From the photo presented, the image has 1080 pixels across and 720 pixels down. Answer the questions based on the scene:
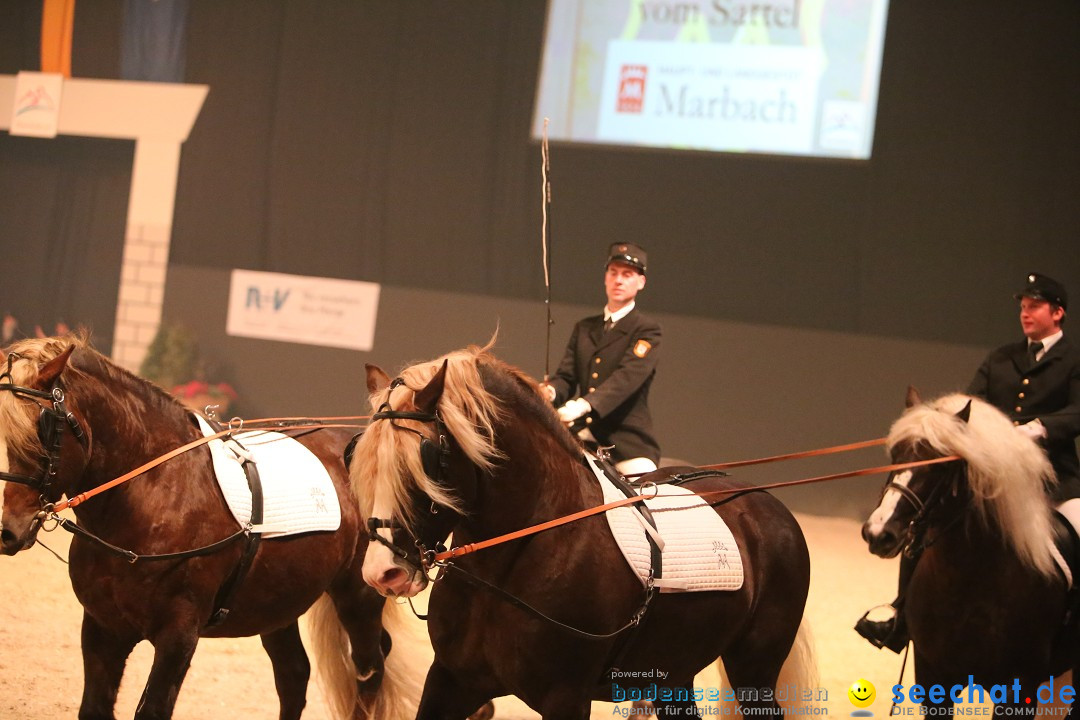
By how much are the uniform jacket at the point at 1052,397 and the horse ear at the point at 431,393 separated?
216cm

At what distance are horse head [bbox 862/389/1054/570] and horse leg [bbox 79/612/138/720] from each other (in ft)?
6.69

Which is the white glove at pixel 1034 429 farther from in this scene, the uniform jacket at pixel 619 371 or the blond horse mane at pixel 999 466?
the uniform jacket at pixel 619 371

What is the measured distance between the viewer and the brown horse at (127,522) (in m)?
2.36

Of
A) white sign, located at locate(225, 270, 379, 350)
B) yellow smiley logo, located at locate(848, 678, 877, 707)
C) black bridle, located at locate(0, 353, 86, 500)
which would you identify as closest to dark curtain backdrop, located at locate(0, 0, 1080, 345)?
white sign, located at locate(225, 270, 379, 350)

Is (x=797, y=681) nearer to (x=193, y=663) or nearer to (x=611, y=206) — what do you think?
(x=193, y=663)

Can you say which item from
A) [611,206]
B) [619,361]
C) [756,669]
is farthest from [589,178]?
[756,669]

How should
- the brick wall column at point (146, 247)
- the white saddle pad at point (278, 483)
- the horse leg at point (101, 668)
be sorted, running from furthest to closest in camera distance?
the brick wall column at point (146, 247) < the white saddle pad at point (278, 483) < the horse leg at point (101, 668)

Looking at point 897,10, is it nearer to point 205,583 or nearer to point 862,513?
point 862,513

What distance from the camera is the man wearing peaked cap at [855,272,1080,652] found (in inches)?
126

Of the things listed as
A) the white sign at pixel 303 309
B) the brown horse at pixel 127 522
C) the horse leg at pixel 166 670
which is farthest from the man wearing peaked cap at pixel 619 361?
the white sign at pixel 303 309

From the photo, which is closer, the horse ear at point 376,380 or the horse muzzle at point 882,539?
the horse ear at point 376,380

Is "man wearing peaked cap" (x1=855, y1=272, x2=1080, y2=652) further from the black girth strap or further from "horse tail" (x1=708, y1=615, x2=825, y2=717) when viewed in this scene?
the black girth strap

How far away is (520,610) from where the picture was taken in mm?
2215

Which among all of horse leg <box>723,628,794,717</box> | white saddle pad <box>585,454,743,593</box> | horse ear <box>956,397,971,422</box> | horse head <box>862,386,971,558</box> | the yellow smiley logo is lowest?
the yellow smiley logo
